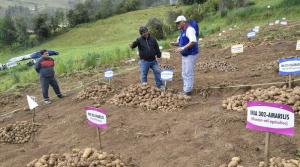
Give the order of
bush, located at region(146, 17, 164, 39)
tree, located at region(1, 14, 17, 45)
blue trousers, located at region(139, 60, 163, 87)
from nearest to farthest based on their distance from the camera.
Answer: blue trousers, located at region(139, 60, 163, 87) < bush, located at region(146, 17, 164, 39) < tree, located at region(1, 14, 17, 45)

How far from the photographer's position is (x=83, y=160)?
5.29m

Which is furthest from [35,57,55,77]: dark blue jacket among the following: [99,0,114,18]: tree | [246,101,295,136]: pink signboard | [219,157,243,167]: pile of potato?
A: [99,0,114,18]: tree

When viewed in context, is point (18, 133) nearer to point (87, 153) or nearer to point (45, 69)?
point (87, 153)

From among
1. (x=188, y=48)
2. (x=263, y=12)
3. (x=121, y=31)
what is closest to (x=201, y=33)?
(x=263, y=12)

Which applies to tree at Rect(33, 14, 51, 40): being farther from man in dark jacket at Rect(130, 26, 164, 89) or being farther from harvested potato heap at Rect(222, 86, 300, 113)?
harvested potato heap at Rect(222, 86, 300, 113)

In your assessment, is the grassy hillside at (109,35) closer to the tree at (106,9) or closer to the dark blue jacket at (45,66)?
the tree at (106,9)

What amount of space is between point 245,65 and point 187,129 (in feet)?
17.6

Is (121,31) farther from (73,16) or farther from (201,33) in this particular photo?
(201,33)

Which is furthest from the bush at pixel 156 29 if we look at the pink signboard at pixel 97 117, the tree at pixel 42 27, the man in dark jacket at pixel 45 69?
the tree at pixel 42 27

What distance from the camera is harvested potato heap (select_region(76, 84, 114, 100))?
9516mm

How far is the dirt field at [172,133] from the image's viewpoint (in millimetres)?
A: 5414

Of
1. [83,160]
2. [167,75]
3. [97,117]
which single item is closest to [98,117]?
[97,117]

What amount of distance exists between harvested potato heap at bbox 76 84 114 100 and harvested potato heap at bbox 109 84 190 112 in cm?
74

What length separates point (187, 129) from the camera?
21.1 feet
